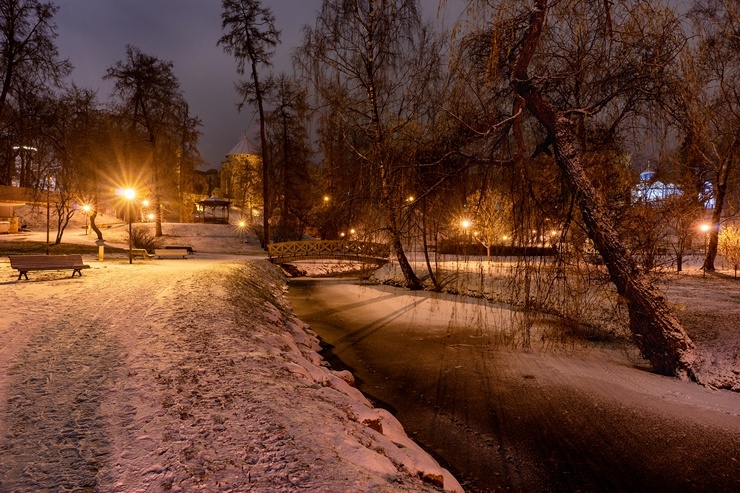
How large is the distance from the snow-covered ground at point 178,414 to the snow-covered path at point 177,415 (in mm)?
14

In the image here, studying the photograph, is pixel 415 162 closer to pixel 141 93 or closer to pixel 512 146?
pixel 512 146

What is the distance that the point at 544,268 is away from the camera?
7137 millimetres

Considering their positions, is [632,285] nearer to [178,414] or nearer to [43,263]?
[178,414]

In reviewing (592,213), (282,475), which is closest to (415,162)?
(592,213)

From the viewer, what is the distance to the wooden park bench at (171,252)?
78.3 feet

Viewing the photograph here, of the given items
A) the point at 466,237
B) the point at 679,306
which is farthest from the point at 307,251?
the point at 679,306

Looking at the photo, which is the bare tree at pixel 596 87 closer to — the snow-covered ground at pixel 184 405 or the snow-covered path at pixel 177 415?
the snow-covered ground at pixel 184 405

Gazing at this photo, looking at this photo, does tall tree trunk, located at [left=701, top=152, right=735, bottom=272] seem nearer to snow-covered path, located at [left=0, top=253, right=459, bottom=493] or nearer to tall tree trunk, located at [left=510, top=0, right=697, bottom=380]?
tall tree trunk, located at [left=510, top=0, right=697, bottom=380]

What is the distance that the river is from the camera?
Answer: 5051 millimetres

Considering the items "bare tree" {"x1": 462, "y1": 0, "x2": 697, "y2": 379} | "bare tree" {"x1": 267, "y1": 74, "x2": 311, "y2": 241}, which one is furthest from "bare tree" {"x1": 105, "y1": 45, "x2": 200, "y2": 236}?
"bare tree" {"x1": 462, "y1": 0, "x2": 697, "y2": 379}

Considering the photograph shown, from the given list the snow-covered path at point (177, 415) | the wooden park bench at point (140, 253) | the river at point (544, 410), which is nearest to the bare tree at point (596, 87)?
the river at point (544, 410)

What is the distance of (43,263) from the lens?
12055 mm

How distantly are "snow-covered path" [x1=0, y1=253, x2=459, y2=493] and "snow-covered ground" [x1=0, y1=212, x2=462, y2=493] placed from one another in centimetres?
1

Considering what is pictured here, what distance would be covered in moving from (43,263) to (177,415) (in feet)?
36.0
